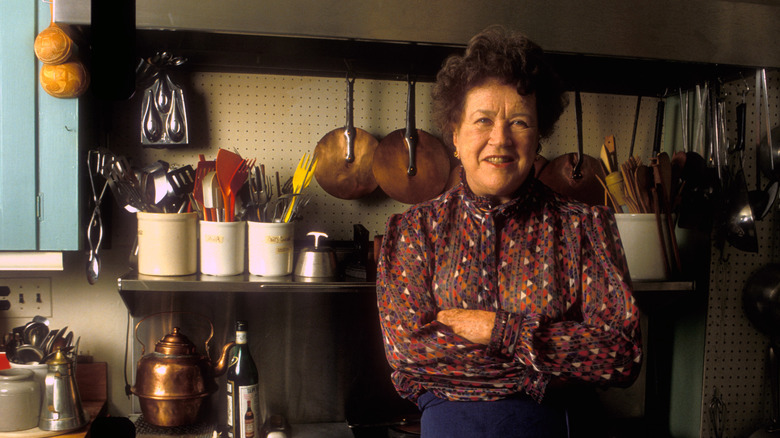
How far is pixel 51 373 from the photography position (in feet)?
4.55

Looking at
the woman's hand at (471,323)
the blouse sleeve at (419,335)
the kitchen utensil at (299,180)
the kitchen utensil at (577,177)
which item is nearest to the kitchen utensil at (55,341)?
the kitchen utensil at (299,180)

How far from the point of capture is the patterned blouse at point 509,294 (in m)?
1.01

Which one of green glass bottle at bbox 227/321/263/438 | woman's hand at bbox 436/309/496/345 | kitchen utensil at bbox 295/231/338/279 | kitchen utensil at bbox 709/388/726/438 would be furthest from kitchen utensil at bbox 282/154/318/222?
kitchen utensil at bbox 709/388/726/438

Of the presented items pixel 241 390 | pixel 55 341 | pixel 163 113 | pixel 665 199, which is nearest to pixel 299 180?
pixel 163 113

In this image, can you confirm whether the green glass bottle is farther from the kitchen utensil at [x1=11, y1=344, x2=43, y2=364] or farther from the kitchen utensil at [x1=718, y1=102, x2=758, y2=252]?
the kitchen utensil at [x1=718, y1=102, x2=758, y2=252]

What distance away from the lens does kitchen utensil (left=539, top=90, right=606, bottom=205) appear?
168cm

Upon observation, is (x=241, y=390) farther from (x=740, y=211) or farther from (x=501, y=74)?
(x=740, y=211)

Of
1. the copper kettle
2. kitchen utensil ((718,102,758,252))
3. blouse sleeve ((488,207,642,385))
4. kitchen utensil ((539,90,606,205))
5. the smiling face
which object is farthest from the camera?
kitchen utensil ((539,90,606,205))

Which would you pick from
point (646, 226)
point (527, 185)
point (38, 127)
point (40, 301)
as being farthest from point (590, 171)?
point (40, 301)

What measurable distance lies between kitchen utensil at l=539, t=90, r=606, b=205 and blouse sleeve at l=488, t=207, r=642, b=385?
24.9 inches

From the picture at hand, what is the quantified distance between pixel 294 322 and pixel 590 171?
0.98 meters

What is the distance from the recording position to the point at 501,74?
43.9 inches

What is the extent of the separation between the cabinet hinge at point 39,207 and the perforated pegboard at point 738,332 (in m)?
1.77

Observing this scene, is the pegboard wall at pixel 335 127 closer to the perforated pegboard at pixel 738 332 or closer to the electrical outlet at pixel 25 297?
the perforated pegboard at pixel 738 332
